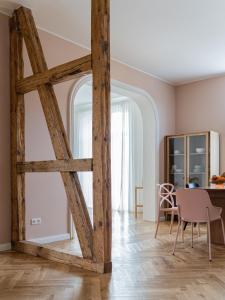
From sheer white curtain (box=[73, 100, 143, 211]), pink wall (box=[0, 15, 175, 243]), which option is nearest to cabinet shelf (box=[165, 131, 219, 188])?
sheer white curtain (box=[73, 100, 143, 211])

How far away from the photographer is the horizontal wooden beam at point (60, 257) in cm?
314

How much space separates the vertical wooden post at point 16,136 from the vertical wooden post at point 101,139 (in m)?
1.31

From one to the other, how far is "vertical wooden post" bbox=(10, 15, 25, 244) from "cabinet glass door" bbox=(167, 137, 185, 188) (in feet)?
11.8

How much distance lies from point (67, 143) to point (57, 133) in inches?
6.4

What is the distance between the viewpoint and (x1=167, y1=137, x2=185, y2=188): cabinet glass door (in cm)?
664

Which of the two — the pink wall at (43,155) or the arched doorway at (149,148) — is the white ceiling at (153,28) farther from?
the arched doorway at (149,148)

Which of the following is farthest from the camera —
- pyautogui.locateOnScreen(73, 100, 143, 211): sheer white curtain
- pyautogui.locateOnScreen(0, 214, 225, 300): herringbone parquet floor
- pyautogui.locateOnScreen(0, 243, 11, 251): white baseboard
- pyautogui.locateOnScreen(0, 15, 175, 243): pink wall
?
pyautogui.locateOnScreen(73, 100, 143, 211): sheer white curtain

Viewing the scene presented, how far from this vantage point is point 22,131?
4.15 m

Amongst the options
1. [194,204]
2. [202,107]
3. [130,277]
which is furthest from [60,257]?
[202,107]

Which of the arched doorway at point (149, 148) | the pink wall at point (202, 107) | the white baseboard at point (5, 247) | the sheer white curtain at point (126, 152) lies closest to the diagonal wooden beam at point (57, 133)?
the white baseboard at point (5, 247)

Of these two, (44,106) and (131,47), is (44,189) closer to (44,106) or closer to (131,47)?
(44,106)

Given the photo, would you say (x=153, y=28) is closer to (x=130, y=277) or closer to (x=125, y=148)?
(x=130, y=277)

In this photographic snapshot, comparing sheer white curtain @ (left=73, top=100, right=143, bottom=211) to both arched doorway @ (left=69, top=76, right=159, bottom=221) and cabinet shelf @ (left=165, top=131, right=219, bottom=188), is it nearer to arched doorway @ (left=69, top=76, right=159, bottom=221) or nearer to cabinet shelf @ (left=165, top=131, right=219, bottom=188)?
arched doorway @ (left=69, top=76, right=159, bottom=221)

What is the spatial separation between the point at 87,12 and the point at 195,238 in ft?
11.7
